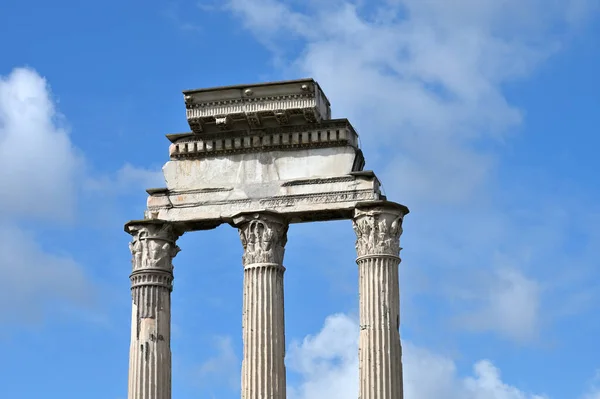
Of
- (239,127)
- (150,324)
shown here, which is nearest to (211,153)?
(239,127)

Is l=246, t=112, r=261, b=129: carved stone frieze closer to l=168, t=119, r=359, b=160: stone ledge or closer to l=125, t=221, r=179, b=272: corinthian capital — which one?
l=168, t=119, r=359, b=160: stone ledge

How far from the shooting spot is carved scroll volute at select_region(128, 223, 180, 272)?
3534cm

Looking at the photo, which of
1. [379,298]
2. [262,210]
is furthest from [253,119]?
[379,298]

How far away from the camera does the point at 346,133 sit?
115 feet

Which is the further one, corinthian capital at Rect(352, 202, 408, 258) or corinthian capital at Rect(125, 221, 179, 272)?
corinthian capital at Rect(125, 221, 179, 272)

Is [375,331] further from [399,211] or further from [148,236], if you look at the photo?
[148,236]

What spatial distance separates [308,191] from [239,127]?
2065 millimetres

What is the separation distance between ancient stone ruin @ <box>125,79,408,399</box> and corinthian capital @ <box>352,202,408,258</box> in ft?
0.06

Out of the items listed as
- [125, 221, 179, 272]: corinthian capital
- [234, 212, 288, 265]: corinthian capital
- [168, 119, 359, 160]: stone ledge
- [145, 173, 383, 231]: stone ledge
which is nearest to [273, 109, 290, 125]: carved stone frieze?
[168, 119, 359, 160]: stone ledge

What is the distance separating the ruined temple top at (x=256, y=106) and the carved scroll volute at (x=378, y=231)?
2306mm

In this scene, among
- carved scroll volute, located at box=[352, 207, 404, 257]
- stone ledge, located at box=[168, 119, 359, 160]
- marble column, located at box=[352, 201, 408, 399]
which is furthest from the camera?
stone ledge, located at box=[168, 119, 359, 160]

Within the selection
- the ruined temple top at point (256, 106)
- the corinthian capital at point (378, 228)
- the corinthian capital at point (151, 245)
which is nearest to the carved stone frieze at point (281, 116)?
the ruined temple top at point (256, 106)

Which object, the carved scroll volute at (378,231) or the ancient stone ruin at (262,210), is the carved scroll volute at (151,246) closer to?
the ancient stone ruin at (262,210)

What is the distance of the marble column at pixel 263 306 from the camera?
33.8 metres
